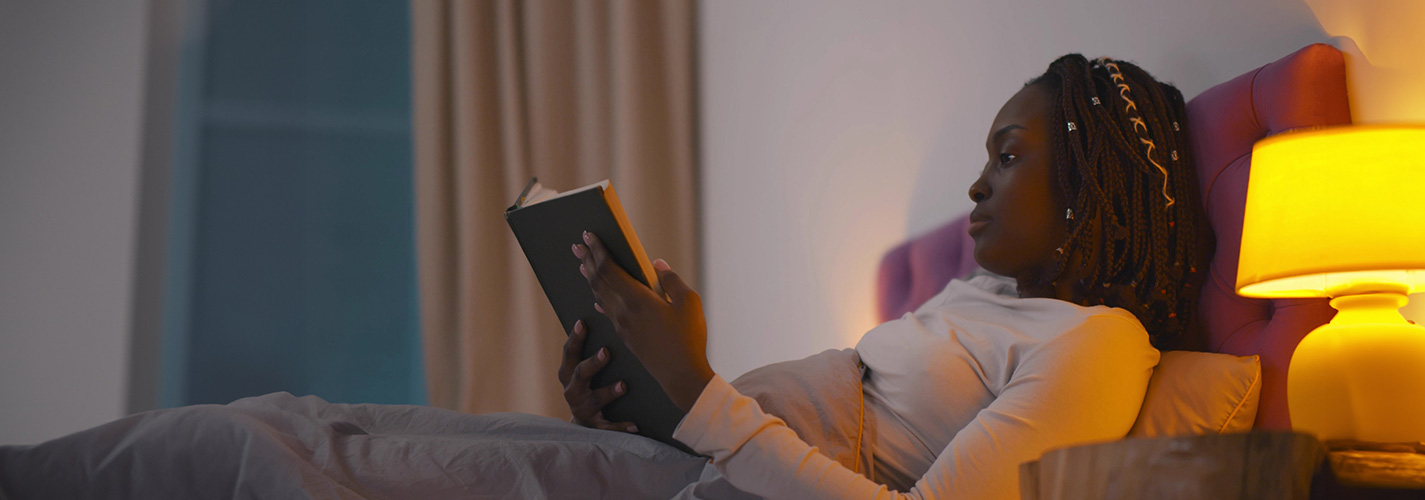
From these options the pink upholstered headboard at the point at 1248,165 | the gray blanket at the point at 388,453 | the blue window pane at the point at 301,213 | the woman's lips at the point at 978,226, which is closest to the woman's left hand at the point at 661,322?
the gray blanket at the point at 388,453

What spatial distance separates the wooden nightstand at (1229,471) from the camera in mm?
547

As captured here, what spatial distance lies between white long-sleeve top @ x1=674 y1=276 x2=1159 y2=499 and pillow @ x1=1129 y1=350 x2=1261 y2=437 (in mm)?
31

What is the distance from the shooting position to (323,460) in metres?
0.89

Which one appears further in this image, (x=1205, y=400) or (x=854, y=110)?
(x=854, y=110)

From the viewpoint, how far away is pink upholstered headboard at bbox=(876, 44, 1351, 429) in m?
1.00

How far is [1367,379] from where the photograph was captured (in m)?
0.75

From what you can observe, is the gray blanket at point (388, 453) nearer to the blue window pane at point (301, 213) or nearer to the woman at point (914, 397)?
the woman at point (914, 397)

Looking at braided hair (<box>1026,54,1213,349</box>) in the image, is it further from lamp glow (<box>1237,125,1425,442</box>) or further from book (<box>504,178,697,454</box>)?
book (<box>504,178,697,454</box>)

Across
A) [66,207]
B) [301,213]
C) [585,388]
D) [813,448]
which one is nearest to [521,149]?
[301,213]

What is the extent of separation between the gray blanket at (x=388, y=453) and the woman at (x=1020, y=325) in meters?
0.09

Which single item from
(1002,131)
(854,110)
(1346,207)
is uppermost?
(854,110)

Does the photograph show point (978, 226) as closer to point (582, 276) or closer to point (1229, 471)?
point (582, 276)

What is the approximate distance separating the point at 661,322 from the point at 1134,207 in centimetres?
61

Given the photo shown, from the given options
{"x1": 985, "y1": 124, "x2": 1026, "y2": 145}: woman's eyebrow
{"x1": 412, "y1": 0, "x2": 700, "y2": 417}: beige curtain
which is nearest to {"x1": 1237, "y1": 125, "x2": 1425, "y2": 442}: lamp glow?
{"x1": 985, "y1": 124, "x2": 1026, "y2": 145}: woman's eyebrow
